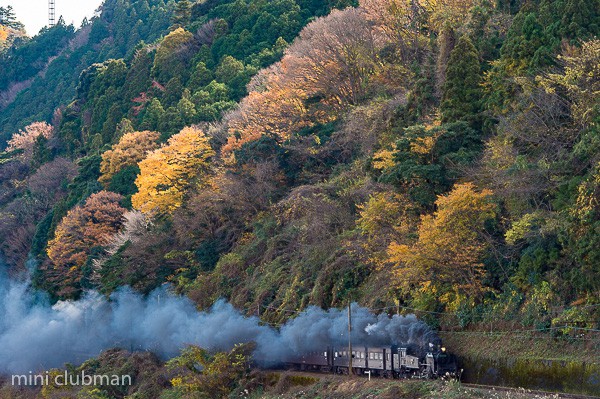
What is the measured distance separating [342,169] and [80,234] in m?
25.2

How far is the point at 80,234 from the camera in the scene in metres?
75.8

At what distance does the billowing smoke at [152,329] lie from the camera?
43.9m

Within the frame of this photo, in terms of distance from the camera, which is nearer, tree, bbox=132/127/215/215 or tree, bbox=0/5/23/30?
tree, bbox=132/127/215/215

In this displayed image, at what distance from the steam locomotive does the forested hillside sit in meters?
3.11

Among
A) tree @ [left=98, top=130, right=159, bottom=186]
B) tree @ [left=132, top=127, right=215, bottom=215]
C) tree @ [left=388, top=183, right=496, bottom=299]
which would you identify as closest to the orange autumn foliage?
tree @ [left=132, top=127, right=215, bottom=215]

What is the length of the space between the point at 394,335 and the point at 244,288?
1658 cm

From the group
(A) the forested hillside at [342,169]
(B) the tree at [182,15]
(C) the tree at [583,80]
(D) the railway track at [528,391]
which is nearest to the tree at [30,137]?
(A) the forested hillside at [342,169]

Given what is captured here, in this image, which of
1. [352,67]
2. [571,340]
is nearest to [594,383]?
[571,340]

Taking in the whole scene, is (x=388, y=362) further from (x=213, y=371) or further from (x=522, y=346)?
(x=213, y=371)

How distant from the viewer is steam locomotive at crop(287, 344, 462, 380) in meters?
39.3

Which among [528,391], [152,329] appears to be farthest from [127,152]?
[528,391]

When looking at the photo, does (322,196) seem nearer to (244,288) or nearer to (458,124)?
(244,288)

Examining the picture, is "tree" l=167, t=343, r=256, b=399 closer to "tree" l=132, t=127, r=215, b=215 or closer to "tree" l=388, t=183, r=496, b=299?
"tree" l=388, t=183, r=496, b=299

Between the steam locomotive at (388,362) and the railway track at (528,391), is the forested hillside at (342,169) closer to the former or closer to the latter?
the railway track at (528,391)
